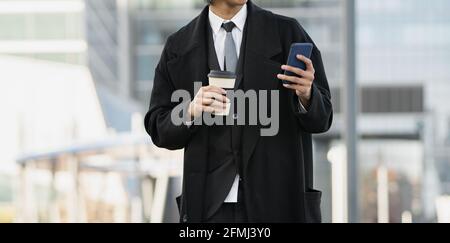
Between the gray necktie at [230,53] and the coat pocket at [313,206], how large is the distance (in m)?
0.38

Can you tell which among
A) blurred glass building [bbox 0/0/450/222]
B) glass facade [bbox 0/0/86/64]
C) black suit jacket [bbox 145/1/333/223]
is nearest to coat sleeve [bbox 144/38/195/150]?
black suit jacket [bbox 145/1/333/223]

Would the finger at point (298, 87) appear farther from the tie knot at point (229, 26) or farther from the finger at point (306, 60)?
the tie knot at point (229, 26)

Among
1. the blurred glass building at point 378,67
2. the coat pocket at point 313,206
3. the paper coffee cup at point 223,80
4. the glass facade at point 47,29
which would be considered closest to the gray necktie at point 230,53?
the paper coffee cup at point 223,80

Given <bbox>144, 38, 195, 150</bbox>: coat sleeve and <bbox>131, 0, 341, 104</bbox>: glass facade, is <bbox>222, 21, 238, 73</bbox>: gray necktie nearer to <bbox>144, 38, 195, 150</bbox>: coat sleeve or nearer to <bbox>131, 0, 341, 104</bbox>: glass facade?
<bbox>144, 38, 195, 150</bbox>: coat sleeve

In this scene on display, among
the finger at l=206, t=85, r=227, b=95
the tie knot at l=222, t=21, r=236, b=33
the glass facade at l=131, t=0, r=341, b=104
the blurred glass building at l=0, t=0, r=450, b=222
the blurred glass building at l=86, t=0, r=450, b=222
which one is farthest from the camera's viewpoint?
the blurred glass building at l=86, t=0, r=450, b=222

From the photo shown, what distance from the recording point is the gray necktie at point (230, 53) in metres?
2.98

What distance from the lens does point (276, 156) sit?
2893mm

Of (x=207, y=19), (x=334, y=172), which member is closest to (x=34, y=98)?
(x=334, y=172)

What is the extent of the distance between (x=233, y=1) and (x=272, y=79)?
9.1 inches

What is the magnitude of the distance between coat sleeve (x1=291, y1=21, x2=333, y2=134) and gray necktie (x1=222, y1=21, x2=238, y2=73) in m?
0.17

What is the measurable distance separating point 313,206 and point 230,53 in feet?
1.48

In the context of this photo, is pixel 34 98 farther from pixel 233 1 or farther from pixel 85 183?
pixel 233 1

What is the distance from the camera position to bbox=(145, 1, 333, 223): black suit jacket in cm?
288

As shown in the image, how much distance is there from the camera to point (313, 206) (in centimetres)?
296
